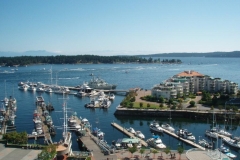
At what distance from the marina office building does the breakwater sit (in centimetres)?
625

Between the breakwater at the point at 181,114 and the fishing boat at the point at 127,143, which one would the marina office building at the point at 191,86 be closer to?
the breakwater at the point at 181,114

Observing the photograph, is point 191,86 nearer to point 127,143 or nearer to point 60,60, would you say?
point 127,143

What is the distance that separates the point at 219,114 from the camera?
2845 centimetres

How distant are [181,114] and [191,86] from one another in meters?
12.4

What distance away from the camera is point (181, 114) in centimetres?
3006

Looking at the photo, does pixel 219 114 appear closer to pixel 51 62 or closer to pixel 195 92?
pixel 195 92

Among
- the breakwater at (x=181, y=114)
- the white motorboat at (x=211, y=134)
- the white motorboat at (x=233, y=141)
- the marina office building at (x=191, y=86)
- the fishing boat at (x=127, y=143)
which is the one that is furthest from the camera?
the marina office building at (x=191, y=86)

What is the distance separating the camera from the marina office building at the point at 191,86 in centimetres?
3650

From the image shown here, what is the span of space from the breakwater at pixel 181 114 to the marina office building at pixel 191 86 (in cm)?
625

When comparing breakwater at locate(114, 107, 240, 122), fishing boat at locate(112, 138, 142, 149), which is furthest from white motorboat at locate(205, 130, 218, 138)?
fishing boat at locate(112, 138, 142, 149)

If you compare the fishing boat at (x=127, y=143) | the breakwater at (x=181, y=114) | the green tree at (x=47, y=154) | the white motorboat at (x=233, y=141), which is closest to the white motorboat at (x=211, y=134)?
the white motorboat at (x=233, y=141)

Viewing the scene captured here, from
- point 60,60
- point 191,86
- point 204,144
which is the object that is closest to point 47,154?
point 204,144

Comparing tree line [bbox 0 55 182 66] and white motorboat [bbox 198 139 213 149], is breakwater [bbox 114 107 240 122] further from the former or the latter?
tree line [bbox 0 55 182 66]

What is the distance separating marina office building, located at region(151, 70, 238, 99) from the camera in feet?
120
